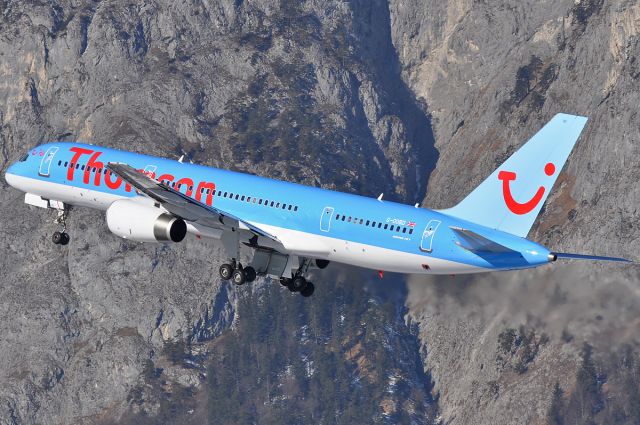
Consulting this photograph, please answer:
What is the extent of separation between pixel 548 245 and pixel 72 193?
129 meters

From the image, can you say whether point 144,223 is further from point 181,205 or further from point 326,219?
point 326,219

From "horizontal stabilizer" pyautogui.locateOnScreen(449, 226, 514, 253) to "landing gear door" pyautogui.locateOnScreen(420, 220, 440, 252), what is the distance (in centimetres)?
128

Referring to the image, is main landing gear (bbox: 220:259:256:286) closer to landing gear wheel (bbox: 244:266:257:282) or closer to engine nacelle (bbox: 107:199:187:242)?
landing gear wheel (bbox: 244:266:257:282)

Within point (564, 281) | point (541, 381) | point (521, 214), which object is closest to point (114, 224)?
point (521, 214)

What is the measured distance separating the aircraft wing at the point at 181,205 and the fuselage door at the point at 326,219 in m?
2.90

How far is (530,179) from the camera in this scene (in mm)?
67062

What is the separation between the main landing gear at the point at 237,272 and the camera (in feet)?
242

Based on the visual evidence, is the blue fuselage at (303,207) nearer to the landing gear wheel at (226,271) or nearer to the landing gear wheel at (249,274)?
the landing gear wheel at (249,274)

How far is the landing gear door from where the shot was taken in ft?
220

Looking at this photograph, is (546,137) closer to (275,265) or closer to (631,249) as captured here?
(275,265)

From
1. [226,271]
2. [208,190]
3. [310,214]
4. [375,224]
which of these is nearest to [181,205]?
[208,190]

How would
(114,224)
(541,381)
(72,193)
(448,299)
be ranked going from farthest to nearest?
(541,381)
(448,299)
(72,193)
(114,224)

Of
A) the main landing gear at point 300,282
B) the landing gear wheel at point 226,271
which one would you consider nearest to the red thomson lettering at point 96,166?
the landing gear wheel at point 226,271

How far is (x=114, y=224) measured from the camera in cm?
7238
